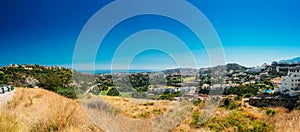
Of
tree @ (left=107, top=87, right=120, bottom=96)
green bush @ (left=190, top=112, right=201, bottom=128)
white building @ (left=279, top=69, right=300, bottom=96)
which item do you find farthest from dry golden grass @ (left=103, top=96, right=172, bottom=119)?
white building @ (left=279, top=69, right=300, bottom=96)

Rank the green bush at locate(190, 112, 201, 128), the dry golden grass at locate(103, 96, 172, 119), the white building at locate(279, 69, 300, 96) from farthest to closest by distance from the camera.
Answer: the white building at locate(279, 69, 300, 96), the dry golden grass at locate(103, 96, 172, 119), the green bush at locate(190, 112, 201, 128)

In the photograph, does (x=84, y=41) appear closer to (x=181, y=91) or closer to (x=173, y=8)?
(x=173, y=8)

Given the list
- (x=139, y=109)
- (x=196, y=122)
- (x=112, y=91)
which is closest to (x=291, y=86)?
(x=112, y=91)

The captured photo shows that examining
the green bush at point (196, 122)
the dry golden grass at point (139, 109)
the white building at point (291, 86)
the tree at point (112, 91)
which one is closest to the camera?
the green bush at point (196, 122)

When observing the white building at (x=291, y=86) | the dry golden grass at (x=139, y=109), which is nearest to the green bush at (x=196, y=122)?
the dry golden grass at (x=139, y=109)

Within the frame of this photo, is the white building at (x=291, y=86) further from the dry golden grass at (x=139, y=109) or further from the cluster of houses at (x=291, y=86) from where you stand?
the dry golden grass at (x=139, y=109)

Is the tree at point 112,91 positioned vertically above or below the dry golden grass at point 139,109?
above

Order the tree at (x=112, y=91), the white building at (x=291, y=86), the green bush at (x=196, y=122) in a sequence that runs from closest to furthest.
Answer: the green bush at (x=196, y=122) < the tree at (x=112, y=91) < the white building at (x=291, y=86)

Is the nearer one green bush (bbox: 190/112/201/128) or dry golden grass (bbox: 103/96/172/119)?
green bush (bbox: 190/112/201/128)

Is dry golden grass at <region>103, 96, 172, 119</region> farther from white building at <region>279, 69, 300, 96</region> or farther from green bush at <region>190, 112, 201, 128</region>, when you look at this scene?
white building at <region>279, 69, 300, 96</region>

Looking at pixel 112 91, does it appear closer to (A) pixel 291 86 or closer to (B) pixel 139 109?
(B) pixel 139 109

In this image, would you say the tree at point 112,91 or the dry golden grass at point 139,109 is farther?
the tree at point 112,91
